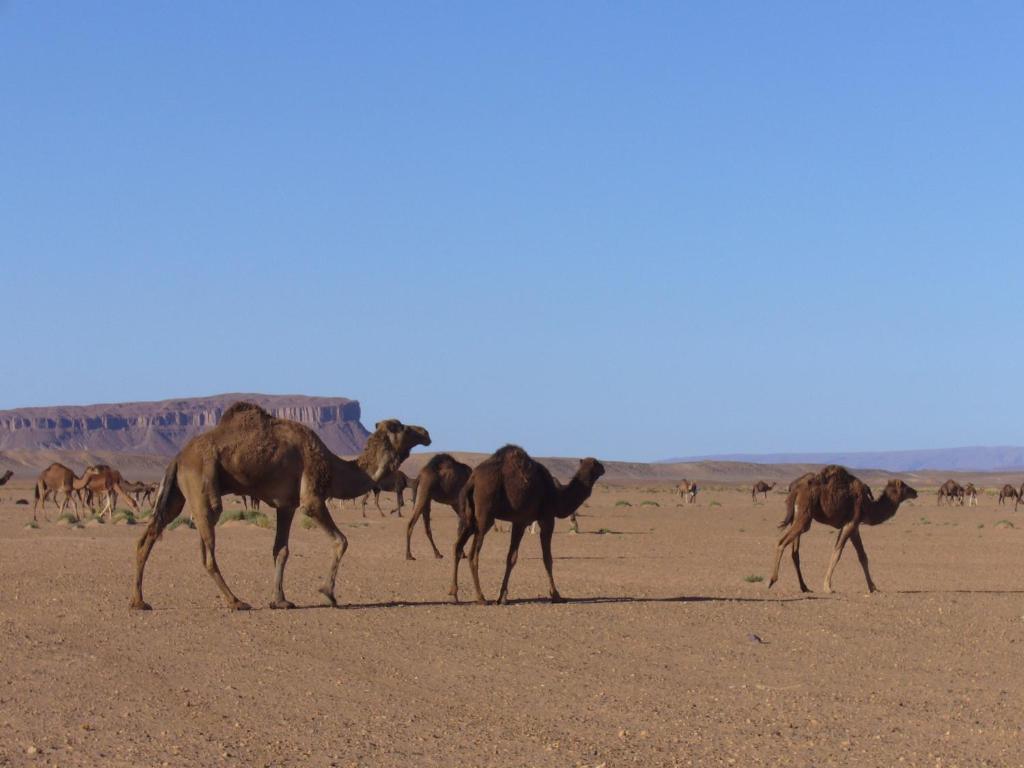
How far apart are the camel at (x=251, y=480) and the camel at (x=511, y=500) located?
1.51m

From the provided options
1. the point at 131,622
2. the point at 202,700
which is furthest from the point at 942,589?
the point at 202,700

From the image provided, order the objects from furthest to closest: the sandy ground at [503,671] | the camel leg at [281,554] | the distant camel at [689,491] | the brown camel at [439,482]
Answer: the distant camel at [689,491] < the brown camel at [439,482] < the camel leg at [281,554] < the sandy ground at [503,671]

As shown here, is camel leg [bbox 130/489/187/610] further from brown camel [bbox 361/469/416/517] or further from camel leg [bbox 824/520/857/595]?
camel leg [bbox 824/520/857/595]

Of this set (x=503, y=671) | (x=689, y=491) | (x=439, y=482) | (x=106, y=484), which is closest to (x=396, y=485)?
(x=439, y=482)

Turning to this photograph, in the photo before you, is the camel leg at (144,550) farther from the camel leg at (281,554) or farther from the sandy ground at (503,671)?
the camel leg at (281,554)

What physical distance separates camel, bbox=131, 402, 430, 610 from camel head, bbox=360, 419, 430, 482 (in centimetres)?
42

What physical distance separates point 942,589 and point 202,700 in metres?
13.8

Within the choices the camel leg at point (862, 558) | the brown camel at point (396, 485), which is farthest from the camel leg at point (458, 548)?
the camel leg at point (862, 558)

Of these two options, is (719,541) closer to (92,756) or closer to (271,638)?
(271,638)

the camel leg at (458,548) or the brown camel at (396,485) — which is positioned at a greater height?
the brown camel at (396,485)

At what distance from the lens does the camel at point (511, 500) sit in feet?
56.4

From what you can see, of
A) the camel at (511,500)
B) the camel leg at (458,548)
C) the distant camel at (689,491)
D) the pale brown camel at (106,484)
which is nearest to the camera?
the camel at (511,500)

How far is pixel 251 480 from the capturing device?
16.1m

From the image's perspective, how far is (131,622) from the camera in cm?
1482
